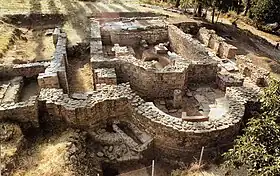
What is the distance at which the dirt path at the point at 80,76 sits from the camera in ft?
44.1

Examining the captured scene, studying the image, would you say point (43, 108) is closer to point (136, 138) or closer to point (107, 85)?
point (107, 85)

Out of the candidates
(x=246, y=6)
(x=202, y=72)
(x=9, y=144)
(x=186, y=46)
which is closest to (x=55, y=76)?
(x=9, y=144)

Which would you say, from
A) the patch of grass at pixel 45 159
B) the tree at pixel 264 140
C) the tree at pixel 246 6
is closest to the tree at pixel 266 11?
the tree at pixel 246 6

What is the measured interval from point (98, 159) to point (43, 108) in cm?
273

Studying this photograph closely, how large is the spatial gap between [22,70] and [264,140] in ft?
34.7

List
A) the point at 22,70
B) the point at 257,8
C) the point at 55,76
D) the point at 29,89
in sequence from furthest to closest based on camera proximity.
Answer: the point at 257,8 < the point at 22,70 < the point at 29,89 < the point at 55,76

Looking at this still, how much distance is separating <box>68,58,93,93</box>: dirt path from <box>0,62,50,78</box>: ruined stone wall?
58.3 inches

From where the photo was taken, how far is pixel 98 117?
1067cm

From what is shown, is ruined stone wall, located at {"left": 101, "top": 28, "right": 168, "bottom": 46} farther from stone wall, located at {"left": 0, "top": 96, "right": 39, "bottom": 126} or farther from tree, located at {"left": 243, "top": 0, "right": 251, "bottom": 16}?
tree, located at {"left": 243, "top": 0, "right": 251, "bottom": 16}

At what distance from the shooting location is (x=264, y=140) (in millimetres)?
7207

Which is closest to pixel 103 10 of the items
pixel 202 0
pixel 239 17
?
pixel 202 0

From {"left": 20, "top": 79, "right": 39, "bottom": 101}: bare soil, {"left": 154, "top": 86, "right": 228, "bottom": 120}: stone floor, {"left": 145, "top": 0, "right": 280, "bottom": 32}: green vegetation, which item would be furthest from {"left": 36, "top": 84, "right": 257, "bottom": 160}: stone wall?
{"left": 145, "top": 0, "right": 280, "bottom": 32}: green vegetation

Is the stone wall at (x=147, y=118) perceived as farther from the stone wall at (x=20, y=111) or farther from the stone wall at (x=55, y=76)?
the stone wall at (x=55, y=76)

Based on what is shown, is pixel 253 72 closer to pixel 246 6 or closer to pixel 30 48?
pixel 30 48
